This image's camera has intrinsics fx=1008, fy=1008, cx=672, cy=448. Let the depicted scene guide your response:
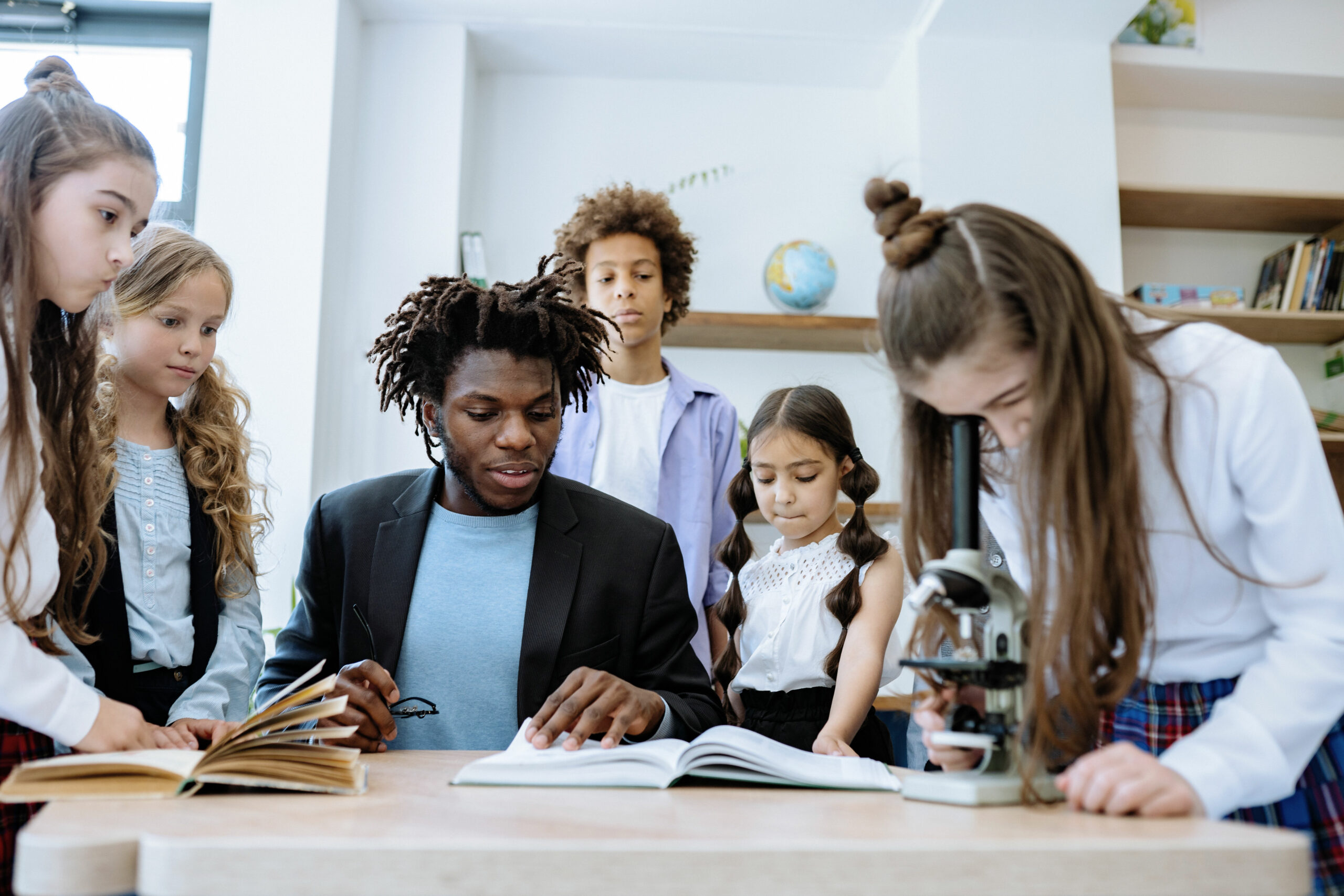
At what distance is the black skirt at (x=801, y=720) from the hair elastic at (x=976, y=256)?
0.99m

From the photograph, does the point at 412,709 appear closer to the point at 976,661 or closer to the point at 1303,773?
the point at 976,661

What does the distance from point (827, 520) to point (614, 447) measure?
2.09 ft

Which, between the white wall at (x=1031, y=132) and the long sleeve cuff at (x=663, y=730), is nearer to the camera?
the long sleeve cuff at (x=663, y=730)

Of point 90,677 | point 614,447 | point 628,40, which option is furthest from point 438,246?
point 90,677

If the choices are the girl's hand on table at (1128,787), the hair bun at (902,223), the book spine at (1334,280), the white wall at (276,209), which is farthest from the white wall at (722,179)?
the girl's hand on table at (1128,787)

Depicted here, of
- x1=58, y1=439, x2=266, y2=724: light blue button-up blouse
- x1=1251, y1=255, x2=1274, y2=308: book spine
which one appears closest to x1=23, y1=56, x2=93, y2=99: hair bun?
x1=58, y1=439, x2=266, y2=724: light blue button-up blouse

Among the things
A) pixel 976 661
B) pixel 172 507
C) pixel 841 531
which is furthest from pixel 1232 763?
pixel 172 507

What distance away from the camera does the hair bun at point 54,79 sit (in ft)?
4.38

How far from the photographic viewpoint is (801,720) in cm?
178

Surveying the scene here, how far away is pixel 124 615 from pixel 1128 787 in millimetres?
1407

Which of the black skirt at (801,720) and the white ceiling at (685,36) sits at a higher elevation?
the white ceiling at (685,36)

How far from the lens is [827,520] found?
2014 mm

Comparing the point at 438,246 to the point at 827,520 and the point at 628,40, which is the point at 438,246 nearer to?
the point at 628,40

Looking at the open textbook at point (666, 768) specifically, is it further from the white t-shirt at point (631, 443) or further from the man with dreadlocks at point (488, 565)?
the white t-shirt at point (631, 443)
